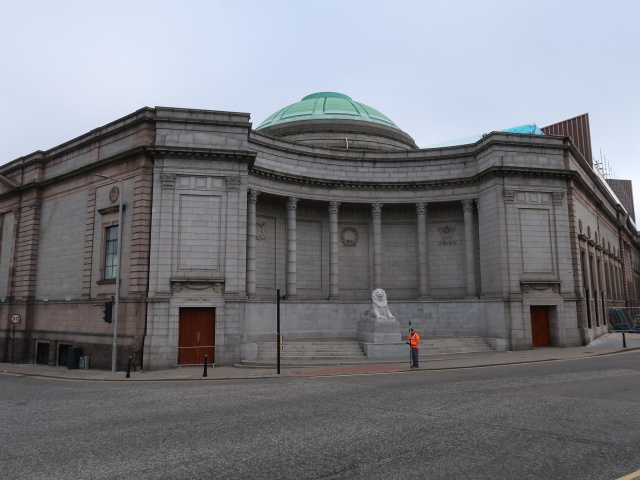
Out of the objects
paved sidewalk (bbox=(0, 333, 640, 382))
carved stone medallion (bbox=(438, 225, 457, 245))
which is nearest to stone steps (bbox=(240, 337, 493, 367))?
paved sidewalk (bbox=(0, 333, 640, 382))

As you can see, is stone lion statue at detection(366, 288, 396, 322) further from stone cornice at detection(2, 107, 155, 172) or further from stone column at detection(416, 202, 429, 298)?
stone cornice at detection(2, 107, 155, 172)

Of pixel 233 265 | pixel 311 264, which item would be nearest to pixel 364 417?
pixel 233 265

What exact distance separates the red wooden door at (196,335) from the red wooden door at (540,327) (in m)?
20.9

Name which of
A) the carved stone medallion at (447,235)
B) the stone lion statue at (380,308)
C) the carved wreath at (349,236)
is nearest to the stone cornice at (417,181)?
the carved stone medallion at (447,235)

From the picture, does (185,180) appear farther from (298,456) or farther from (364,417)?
(298,456)

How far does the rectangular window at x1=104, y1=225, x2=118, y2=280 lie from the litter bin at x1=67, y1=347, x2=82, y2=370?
4.41 metres

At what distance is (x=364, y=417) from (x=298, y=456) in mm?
3522

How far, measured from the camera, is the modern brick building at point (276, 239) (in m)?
26.5

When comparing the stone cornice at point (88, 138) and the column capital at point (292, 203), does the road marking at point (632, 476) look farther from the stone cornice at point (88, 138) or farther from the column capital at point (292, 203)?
the column capital at point (292, 203)

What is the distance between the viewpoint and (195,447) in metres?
9.27

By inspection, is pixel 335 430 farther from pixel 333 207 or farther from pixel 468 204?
pixel 468 204

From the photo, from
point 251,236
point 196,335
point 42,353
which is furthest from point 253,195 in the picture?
point 42,353

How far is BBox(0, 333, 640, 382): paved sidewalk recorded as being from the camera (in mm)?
21688

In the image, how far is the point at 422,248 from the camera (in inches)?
1403
